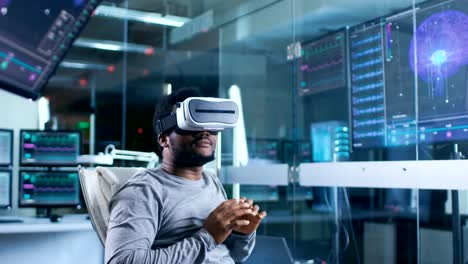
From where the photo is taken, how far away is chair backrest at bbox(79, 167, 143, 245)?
1.82m

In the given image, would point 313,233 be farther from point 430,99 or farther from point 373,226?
point 430,99

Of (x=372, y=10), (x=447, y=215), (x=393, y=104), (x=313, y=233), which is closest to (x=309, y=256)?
(x=313, y=233)

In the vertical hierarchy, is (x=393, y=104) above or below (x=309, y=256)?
above

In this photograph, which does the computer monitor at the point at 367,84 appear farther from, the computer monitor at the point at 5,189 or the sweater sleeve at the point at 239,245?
the computer monitor at the point at 5,189

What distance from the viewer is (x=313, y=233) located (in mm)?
3973

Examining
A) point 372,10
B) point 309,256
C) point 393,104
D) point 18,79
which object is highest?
point 372,10

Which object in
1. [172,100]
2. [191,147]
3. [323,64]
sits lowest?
[191,147]

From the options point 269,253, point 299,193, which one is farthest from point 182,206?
point 299,193

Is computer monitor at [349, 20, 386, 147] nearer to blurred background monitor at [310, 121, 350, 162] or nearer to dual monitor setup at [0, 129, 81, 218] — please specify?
blurred background monitor at [310, 121, 350, 162]

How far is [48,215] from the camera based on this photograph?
3.59m

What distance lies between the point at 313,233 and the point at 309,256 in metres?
0.45

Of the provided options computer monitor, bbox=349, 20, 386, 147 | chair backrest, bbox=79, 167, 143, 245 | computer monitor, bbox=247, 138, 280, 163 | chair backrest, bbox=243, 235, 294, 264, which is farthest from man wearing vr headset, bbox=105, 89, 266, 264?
computer monitor, bbox=247, 138, 280, 163

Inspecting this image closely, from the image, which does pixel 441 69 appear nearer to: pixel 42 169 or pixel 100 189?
pixel 100 189

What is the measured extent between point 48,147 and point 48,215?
1.48ft
